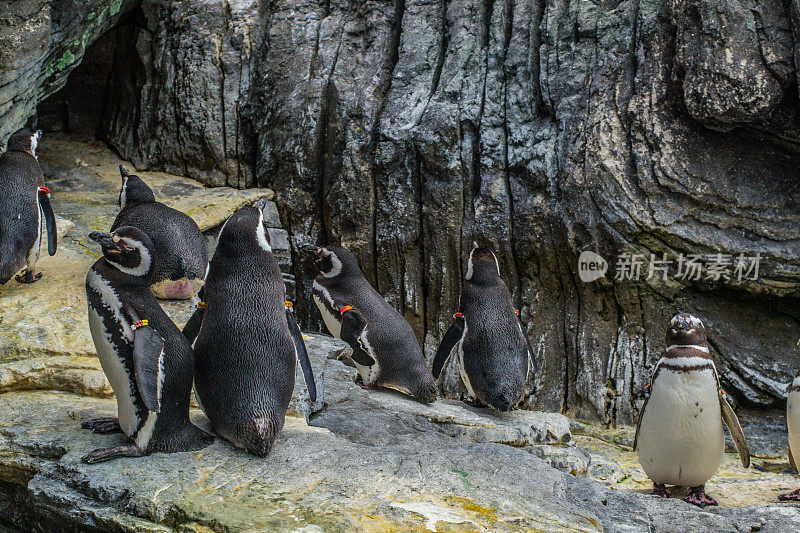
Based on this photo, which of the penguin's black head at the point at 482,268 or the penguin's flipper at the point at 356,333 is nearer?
the penguin's flipper at the point at 356,333

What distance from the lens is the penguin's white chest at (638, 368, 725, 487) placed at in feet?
13.0

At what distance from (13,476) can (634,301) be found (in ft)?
14.4

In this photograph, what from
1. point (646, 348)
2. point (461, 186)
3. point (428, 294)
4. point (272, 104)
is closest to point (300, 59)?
point (272, 104)

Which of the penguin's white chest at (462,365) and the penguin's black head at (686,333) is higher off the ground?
the penguin's black head at (686,333)

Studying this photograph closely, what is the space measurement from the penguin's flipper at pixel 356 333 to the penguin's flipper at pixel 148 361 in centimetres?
182

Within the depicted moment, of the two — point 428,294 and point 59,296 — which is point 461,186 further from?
point 59,296

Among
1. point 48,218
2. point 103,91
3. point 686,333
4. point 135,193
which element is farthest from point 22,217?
point 686,333

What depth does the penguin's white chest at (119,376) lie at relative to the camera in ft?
10.4

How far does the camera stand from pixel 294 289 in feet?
22.8

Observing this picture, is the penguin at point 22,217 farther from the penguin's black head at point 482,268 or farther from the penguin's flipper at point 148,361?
the penguin's black head at point 482,268

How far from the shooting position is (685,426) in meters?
3.96

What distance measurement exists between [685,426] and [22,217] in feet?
13.8

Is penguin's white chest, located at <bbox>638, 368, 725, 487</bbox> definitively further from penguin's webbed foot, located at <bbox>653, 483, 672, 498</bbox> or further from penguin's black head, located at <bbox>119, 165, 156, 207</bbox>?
penguin's black head, located at <bbox>119, 165, 156, 207</bbox>

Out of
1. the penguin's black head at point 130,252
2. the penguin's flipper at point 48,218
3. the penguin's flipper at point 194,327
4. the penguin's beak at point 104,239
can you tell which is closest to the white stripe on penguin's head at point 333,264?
the penguin's flipper at point 194,327
